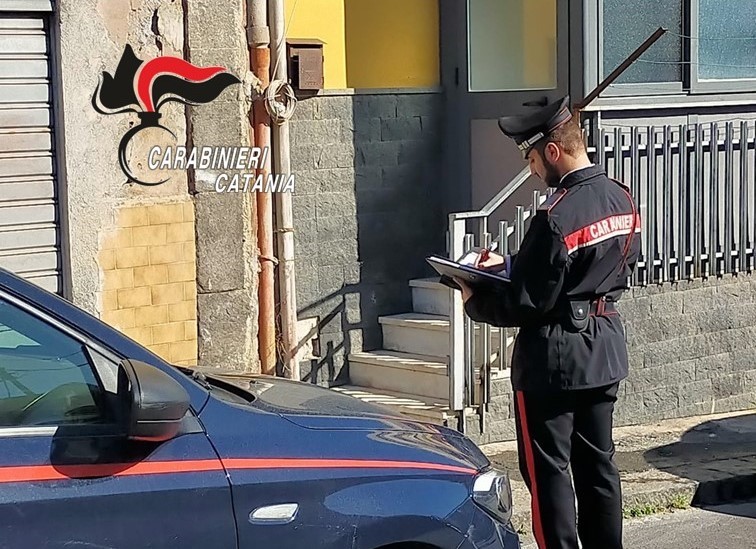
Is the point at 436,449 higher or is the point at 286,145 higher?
the point at 286,145

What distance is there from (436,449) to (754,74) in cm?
599

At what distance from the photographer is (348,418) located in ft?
12.3

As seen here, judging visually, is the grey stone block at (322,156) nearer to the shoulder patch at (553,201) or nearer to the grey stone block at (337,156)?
the grey stone block at (337,156)

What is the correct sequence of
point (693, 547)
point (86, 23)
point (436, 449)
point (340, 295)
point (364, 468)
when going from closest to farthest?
point (364, 468), point (436, 449), point (693, 547), point (86, 23), point (340, 295)

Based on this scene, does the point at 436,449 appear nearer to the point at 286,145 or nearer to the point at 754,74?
the point at 286,145

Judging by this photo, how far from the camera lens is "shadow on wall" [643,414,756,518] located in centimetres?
698

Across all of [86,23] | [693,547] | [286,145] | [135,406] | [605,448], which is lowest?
[693,547]

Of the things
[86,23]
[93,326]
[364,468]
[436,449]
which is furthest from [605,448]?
[86,23]

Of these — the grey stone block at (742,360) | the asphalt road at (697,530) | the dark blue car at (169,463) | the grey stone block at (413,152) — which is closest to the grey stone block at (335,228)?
the grey stone block at (413,152)

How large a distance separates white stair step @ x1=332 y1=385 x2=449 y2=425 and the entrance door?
154 centimetres

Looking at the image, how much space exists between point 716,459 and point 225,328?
3114mm

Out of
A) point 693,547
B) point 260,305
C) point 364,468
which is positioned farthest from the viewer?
point 260,305

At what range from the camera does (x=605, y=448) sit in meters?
5.03

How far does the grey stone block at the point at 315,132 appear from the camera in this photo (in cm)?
802
